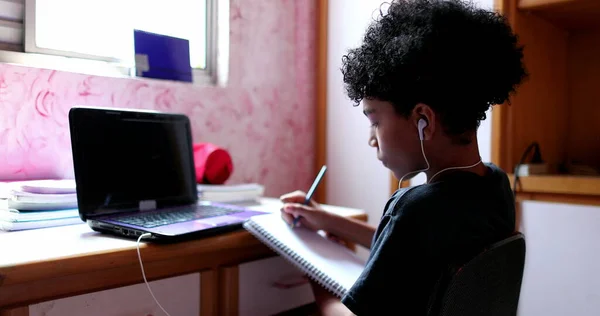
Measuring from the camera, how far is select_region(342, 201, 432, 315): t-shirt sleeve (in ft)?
1.91

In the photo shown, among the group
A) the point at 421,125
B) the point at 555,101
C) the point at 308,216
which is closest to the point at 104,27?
the point at 308,216

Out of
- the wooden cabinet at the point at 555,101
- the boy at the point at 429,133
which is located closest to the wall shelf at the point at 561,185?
the wooden cabinet at the point at 555,101

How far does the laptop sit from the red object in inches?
4.3

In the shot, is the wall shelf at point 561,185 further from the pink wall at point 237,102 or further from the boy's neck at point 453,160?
the pink wall at point 237,102

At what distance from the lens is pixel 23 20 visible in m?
1.07

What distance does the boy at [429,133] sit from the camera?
0.59 meters

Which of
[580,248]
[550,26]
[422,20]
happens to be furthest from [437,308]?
[550,26]

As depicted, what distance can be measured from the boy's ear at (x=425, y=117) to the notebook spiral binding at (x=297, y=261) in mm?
266

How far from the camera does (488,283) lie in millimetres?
604

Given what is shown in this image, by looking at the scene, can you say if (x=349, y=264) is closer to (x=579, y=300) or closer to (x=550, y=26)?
(x=579, y=300)

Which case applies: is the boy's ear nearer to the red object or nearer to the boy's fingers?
the boy's fingers

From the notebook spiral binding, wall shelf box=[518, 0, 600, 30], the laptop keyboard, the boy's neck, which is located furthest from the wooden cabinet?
the laptop keyboard

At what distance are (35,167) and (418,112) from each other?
2.68 feet

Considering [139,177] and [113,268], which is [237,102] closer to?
[139,177]
